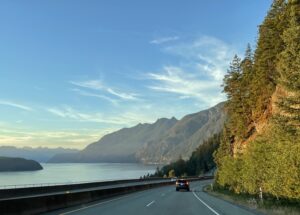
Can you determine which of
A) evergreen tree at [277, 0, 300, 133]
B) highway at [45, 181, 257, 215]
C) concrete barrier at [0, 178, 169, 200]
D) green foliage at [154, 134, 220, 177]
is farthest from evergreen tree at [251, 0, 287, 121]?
green foliage at [154, 134, 220, 177]

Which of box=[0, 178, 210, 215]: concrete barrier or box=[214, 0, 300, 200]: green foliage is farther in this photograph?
box=[214, 0, 300, 200]: green foliage

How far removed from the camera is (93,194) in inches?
1257

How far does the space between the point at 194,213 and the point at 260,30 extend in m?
57.8

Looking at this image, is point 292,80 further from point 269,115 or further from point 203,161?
point 203,161

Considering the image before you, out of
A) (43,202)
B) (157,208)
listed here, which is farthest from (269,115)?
(43,202)

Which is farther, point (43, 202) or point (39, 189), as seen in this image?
point (39, 189)

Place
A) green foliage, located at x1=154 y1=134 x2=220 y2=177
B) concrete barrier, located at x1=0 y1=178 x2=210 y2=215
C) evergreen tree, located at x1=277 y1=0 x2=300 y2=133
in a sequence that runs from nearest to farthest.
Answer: concrete barrier, located at x1=0 y1=178 x2=210 y2=215, evergreen tree, located at x1=277 y1=0 x2=300 y2=133, green foliage, located at x1=154 y1=134 x2=220 y2=177

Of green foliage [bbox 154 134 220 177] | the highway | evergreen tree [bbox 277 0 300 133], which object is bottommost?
the highway

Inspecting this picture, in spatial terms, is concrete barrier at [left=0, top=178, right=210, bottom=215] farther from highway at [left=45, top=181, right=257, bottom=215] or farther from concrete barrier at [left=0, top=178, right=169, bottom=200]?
concrete barrier at [left=0, top=178, right=169, bottom=200]

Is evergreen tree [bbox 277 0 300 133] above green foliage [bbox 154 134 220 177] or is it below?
below

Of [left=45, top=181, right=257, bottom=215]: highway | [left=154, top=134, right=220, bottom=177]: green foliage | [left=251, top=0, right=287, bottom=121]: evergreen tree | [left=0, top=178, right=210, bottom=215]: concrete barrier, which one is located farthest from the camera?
[left=154, top=134, right=220, bottom=177]: green foliage

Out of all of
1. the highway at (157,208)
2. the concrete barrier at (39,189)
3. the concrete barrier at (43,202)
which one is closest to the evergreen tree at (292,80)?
the highway at (157,208)

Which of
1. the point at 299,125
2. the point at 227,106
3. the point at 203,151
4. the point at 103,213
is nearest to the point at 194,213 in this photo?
the point at 103,213

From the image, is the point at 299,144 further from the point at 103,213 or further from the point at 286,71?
the point at 286,71
